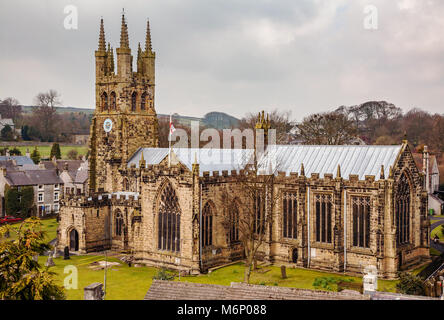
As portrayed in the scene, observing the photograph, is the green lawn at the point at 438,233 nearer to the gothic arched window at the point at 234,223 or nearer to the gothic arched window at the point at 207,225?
the gothic arched window at the point at 234,223

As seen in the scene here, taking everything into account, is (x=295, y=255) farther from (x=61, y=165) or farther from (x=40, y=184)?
(x=61, y=165)

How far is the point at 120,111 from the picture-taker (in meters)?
41.4

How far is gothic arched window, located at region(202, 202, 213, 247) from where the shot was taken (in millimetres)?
33625

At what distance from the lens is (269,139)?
39.0m

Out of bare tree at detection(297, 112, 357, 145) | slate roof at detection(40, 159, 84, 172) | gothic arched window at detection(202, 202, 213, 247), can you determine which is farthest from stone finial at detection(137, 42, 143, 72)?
slate roof at detection(40, 159, 84, 172)

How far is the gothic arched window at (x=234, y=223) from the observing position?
1387 inches

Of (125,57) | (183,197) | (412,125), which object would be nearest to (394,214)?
(183,197)

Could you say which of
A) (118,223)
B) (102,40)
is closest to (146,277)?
(118,223)

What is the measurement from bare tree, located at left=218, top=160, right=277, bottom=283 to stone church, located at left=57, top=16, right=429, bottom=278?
352 mm

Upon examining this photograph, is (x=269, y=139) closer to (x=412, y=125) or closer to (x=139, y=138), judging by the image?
(x=139, y=138)

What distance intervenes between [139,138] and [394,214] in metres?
23.1

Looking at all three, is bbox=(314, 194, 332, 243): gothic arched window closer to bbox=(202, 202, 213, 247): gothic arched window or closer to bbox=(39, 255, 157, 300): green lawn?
bbox=(202, 202, 213, 247): gothic arched window

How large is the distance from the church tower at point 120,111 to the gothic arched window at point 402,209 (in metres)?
21.8

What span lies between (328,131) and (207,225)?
3403 cm
